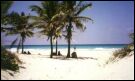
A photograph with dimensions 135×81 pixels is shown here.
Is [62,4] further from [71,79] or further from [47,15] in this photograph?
[71,79]

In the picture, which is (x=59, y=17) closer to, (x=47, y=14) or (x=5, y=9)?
(x=47, y=14)

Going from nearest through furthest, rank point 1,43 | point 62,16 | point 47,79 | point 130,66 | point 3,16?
point 130,66 → point 47,79 → point 1,43 → point 3,16 → point 62,16

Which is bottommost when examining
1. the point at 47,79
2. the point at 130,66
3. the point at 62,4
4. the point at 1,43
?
the point at 47,79

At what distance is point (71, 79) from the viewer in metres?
9.17

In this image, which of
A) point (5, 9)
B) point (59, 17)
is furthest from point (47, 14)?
point (5, 9)

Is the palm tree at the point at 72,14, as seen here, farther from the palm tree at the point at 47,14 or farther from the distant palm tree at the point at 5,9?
the distant palm tree at the point at 5,9

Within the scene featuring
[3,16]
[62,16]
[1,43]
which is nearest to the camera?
[1,43]

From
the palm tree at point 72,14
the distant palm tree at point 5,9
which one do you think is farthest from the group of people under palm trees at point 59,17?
the distant palm tree at point 5,9

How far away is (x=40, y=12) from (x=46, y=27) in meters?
1.52

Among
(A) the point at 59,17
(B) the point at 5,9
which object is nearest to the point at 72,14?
(A) the point at 59,17

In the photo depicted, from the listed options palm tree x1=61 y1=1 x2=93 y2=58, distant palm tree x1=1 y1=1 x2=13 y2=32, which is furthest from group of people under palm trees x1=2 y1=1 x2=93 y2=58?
distant palm tree x1=1 y1=1 x2=13 y2=32

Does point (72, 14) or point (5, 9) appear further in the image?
point (72, 14)

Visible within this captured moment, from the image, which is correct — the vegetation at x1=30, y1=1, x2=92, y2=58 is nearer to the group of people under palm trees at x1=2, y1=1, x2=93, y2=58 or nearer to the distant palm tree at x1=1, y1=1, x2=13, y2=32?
the group of people under palm trees at x1=2, y1=1, x2=93, y2=58

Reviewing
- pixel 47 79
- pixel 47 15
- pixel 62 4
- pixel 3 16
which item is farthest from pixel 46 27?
pixel 47 79
